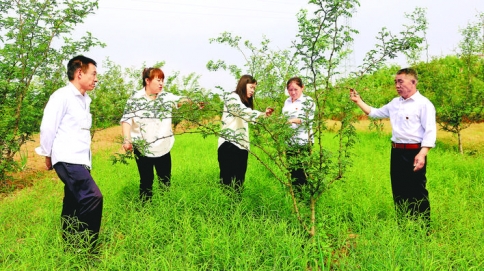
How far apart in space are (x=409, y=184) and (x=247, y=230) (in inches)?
69.4

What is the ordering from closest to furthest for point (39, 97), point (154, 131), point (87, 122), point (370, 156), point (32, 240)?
point (87, 122), point (32, 240), point (154, 131), point (39, 97), point (370, 156)

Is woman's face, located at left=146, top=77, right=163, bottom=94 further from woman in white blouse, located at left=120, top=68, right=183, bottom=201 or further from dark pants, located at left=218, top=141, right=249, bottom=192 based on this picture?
dark pants, located at left=218, top=141, right=249, bottom=192

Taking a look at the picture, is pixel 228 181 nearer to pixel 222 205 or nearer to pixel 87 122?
pixel 222 205

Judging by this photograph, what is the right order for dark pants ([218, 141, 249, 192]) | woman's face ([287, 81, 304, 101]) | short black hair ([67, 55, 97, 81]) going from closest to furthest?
1. short black hair ([67, 55, 97, 81])
2. dark pants ([218, 141, 249, 192])
3. woman's face ([287, 81, 304, 101])

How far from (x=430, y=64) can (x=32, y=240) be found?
9463 millimetres

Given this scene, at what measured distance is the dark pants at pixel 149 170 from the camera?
414 cm

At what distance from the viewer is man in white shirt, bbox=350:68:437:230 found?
11.9 ft

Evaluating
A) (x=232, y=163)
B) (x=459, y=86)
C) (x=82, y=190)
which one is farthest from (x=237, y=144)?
(x=459, y=86)

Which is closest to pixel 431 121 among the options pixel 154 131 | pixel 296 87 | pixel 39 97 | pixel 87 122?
pixel 296 87

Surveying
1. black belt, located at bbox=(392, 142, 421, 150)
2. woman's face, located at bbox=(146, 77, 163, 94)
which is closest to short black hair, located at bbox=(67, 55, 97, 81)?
woman's face, located at bbox=(146, 77, 163, 94)

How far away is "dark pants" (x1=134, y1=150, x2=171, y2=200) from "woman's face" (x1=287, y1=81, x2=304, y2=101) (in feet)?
5.56

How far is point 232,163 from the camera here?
4379 millimetres

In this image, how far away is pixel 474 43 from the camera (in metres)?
9.21

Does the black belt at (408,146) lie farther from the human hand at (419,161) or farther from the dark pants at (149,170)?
the dark pants at (149,170)
